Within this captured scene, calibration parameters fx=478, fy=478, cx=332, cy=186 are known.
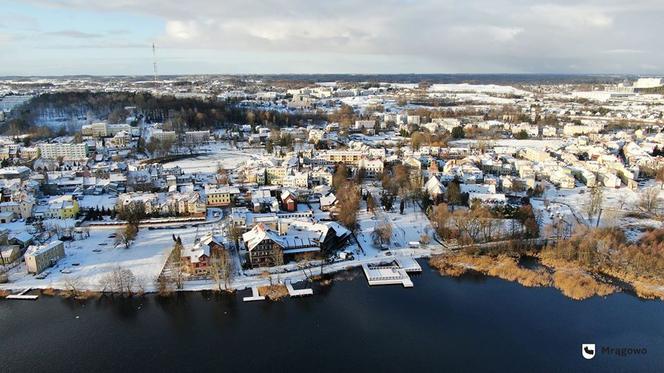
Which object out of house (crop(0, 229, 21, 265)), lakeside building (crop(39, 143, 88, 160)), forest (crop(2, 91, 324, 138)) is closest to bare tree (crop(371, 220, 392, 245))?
house (crop(0, 229, 21, 265))

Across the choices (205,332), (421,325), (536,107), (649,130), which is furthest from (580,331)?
(536,107)

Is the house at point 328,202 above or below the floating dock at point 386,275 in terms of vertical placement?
above

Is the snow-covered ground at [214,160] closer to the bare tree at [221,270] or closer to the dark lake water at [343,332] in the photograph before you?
the bare tree at [221,270]

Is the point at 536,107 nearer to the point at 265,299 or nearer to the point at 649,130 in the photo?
the point at 649,130

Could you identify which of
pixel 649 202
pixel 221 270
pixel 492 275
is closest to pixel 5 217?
pixel 221 270

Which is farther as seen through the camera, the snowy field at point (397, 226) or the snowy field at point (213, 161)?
the snowy field at point (213, 161)

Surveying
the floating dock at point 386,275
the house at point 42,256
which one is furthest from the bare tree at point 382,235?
the house at point 42,256
